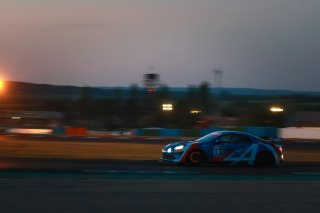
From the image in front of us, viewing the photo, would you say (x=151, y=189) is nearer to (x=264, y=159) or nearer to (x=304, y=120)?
(x=264, y=159)

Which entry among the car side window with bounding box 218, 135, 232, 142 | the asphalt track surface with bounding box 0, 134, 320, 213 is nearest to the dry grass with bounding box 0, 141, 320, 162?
the car side window with bounding box 218, 135, 232, 142

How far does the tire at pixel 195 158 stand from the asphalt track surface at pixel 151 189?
119cm

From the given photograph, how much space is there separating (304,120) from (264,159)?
4726 centimetres

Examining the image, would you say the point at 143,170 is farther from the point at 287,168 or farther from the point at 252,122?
the point at 252,122

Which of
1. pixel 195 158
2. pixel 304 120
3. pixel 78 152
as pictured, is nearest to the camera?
pixel 195 158

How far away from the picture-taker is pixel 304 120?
207ft

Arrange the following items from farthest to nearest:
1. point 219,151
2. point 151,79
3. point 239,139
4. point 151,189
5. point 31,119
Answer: point 31,119 → point 151,79 → point 239,139 → point 219,151 → point 151,189

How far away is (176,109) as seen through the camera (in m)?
77.4

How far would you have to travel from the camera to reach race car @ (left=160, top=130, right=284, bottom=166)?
17344 mm

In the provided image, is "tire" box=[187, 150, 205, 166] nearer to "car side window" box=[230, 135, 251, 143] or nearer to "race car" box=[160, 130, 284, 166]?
"race car" box=[160, 130, 284, 166]

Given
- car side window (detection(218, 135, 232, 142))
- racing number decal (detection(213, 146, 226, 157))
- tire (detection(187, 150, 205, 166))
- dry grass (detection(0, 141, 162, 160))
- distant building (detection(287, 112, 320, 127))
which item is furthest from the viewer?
distant building (detection(287, 112, 320, 127))

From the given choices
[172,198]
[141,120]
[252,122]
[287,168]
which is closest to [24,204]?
[172,198]

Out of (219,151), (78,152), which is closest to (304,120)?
(78,152)

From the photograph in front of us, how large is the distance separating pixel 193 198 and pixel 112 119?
236 ft
